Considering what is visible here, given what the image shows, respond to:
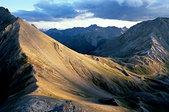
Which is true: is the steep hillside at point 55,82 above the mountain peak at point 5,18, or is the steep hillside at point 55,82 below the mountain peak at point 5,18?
below

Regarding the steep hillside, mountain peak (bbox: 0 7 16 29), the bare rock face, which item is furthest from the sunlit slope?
mountain peak (bbox: 0 7 16 29)

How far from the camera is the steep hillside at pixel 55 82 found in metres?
57.3

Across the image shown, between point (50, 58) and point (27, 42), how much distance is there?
20.3m

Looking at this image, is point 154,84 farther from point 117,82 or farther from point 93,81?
point 93,81

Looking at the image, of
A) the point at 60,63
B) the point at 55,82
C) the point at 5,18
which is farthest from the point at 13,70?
the point at 5,18

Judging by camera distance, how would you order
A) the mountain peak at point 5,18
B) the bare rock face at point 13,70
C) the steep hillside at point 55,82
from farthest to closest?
the mountain peak at point 5,18 → the bare rock face at point 13,70 → the steep hillside at point 55,82

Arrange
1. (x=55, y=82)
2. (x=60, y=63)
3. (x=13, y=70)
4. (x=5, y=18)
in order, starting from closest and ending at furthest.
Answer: (x=55, y=82), (x=13, y=70), (x=60, y=63), (x=5, y=18)

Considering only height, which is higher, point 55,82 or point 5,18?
point 5,18

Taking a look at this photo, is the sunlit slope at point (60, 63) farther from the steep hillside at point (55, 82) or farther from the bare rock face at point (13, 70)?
the bare rock face at point (13, 70)

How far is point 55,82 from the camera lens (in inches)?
3403

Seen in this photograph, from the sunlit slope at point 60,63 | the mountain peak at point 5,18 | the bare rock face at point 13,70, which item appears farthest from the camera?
the mountain peak at point 5,18

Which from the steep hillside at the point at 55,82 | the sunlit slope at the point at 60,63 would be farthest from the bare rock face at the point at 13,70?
the sunlit slope at the point at 60,63

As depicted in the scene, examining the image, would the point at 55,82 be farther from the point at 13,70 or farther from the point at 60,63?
the point at 60,63

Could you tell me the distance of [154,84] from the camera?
538 ft
